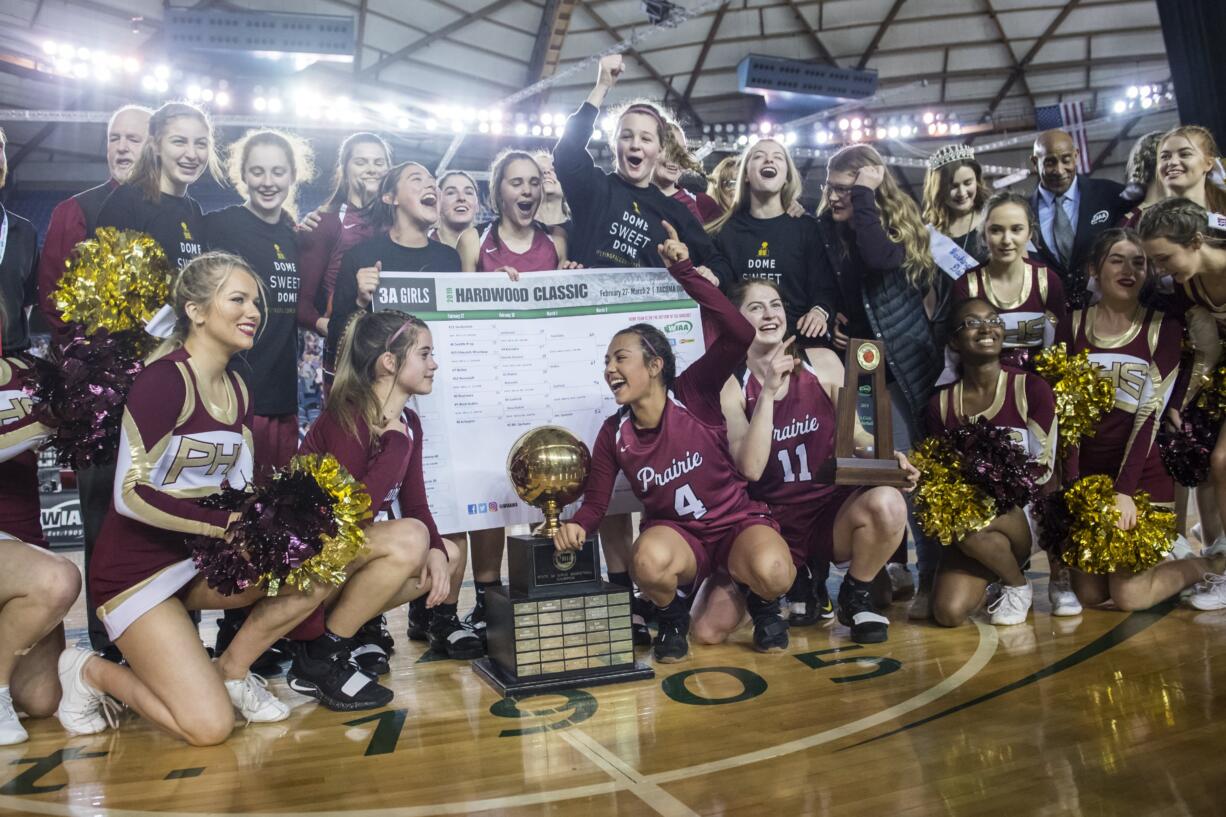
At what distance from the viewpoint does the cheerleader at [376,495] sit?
322 cm

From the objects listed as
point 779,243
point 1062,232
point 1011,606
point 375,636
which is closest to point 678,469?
point 779,243

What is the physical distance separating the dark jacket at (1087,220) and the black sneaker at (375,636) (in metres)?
3.31

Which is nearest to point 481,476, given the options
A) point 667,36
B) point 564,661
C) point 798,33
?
point 564,661

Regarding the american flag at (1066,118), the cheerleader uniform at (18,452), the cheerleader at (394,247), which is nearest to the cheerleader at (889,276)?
the cheerleader at (394,247)

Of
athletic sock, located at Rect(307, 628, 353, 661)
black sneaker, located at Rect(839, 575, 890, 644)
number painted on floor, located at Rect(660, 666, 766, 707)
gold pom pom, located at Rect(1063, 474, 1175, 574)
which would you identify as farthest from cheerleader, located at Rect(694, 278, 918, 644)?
athletic sock, located at Rect(307, 628, 353, 661)

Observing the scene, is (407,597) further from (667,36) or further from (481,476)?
(667,36)

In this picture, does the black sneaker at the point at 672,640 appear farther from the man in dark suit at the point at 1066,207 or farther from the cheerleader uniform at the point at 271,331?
the man in dark suit at the point at 1066,207

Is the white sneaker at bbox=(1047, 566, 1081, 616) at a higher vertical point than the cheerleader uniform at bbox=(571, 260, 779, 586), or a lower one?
lower

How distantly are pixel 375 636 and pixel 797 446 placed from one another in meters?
1.77

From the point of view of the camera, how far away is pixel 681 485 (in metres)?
3.66

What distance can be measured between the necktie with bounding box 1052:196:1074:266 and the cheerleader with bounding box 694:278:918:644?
4.97 ft

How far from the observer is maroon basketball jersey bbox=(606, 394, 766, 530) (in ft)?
11.9

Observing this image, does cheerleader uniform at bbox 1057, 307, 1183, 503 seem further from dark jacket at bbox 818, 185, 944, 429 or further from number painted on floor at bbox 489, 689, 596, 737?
number painted on floor at bbox 489, 689, 596, 737

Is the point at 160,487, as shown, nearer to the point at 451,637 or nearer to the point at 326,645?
the point at 326,645
